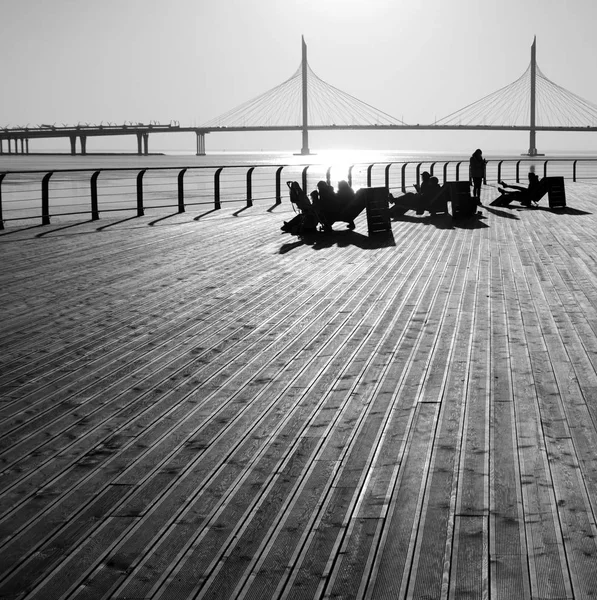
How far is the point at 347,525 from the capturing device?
112 inches

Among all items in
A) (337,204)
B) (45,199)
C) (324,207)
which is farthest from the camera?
(45,199)

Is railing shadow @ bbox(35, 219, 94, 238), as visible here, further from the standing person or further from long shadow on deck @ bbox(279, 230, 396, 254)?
the standing person

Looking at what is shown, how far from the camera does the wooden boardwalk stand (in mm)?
2559

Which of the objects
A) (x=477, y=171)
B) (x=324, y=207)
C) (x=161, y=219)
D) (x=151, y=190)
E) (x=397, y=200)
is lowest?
(x=151, y=190)

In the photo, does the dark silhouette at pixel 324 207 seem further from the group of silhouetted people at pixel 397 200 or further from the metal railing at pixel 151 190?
the metal railing at pixel 151 190

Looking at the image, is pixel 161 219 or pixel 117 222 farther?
pixel 161 219

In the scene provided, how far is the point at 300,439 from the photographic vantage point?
12.2 ft

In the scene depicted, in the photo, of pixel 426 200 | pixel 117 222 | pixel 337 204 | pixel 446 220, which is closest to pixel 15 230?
pixel 117 222

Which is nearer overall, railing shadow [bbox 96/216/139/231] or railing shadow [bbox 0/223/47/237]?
railing shadow [bbox 0/223/47/237]

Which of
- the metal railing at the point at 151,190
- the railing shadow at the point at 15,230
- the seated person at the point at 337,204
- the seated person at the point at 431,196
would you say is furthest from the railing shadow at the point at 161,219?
the seated person at the point at 431,196

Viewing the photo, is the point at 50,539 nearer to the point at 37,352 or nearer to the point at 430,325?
the point at 37,352

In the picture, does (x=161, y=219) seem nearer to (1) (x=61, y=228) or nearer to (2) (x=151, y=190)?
(1) (x=61, y=228)

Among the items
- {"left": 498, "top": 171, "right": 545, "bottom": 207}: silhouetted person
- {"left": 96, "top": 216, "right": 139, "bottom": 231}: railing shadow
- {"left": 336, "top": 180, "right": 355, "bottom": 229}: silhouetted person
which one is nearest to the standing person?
{"left": 498, "top": 171, "right": 545, "bottom": 207}: silhouetted person

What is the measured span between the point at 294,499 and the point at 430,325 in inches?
124
